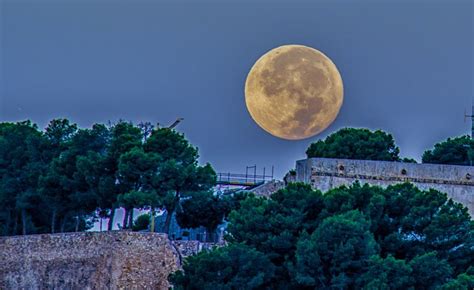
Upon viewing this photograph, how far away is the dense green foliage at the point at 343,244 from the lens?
45.6m

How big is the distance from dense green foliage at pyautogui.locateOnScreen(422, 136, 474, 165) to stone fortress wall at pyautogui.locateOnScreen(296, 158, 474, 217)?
217 inches

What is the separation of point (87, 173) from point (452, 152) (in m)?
16.3

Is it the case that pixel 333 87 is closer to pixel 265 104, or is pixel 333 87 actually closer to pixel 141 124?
pixel 265 104

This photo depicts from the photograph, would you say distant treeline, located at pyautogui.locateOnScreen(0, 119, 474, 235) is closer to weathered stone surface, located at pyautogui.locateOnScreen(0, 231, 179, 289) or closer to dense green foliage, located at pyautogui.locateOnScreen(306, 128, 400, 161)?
dense green foliage, located at pyautogui.locateOnScreen(306, 128, 400, 161)

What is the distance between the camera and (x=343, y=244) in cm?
4584

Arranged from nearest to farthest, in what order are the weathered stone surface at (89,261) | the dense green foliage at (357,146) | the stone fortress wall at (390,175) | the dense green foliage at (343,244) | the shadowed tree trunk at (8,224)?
the dense green foliage at (343,244) < the weathered stone surface at (89,261) < the stone fortress wall at (390,175) < the shadowed tree trunk at (8,224) < the dense green foliage at (357,146)

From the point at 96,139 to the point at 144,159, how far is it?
4345mm

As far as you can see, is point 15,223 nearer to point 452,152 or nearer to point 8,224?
point 8,224

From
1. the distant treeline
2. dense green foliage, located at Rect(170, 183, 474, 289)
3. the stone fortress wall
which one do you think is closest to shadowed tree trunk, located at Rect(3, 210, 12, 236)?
the distant treeline

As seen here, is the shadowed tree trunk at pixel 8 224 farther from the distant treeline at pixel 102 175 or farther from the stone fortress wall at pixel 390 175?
the stone fortress wall at pixel 390 175

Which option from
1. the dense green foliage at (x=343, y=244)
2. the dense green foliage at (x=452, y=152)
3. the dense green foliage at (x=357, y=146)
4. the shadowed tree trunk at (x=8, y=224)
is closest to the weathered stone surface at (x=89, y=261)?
the dense green foliage at (x=343, y=244)

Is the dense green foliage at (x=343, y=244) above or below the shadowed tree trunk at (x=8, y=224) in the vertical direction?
below

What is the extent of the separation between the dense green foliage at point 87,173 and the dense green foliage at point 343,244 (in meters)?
2.98

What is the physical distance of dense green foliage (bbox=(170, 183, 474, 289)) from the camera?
45.6m
